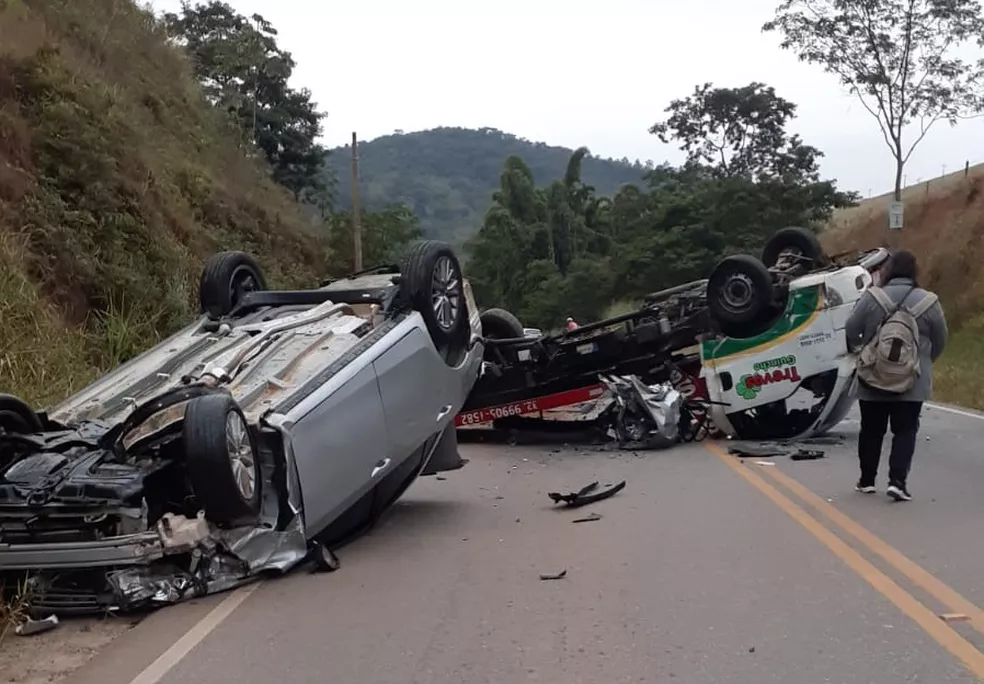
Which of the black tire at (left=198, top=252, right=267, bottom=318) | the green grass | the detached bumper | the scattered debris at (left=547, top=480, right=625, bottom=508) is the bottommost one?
the green grass

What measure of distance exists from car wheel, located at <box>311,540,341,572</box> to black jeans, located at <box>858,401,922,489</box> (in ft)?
13.4

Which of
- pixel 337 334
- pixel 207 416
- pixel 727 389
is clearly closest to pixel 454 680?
pixel 207 416

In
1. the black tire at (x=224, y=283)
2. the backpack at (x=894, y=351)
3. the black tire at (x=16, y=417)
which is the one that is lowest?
the black tire at (x=16, y=417)

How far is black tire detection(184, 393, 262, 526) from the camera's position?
5.88m

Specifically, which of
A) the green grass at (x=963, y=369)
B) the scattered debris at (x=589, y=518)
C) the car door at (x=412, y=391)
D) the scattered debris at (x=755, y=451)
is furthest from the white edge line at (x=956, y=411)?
the car door at (x=412, y=391)

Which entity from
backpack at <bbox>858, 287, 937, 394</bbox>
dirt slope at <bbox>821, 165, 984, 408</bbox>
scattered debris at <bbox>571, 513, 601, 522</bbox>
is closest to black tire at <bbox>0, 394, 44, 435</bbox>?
scattered debris at <bbox>571, 513, 601, 522</bbox>

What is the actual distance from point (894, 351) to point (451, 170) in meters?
118

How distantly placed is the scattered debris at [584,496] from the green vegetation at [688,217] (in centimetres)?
2850

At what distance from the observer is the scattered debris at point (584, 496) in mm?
8915

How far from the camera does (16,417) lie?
663cm

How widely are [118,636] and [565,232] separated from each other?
5310 cm

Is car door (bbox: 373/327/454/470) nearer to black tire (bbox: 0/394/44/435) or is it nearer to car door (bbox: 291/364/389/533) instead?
car door (bbox: 291/364/389/533)

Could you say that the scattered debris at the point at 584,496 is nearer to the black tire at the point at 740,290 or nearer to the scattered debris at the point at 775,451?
the scattered debris at the point at 775,451

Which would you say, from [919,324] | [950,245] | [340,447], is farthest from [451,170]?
[340,447]
